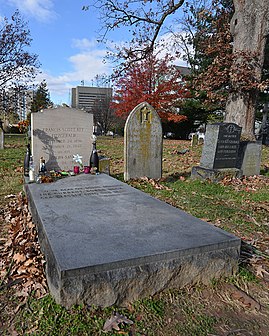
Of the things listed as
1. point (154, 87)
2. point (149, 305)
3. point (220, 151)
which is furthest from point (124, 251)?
point (154, 87)

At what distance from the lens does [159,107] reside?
19.5m

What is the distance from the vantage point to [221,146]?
7.51 metres

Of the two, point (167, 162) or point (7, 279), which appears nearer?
point (7, 279)

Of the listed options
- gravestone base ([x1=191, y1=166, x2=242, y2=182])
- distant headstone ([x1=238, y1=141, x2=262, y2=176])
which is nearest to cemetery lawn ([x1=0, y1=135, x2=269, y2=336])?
Result: gravestone base ([x1=191, y1=166, x2=242, y2=182])

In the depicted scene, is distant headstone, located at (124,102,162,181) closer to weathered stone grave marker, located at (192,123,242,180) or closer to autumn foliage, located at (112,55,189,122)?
weathered stone grave marker, located at (192,123,242,180)

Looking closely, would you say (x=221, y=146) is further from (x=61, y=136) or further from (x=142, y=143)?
(x=61, y=136)

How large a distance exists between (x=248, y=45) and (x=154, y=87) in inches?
438

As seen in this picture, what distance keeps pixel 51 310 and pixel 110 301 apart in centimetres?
44

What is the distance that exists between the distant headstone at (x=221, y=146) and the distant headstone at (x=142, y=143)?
1.53 metres

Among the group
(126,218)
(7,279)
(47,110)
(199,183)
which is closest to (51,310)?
(7,279)

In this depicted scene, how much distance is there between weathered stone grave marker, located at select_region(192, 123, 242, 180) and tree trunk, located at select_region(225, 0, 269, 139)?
208 centimetres

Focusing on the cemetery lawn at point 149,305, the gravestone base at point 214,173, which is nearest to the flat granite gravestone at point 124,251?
the cemetery lawn at point 149,305

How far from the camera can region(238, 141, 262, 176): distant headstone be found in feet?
26.6

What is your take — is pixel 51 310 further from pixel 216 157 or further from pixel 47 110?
pixel 216 157
